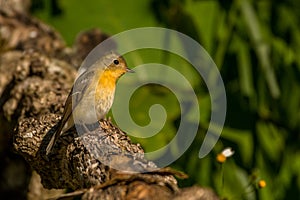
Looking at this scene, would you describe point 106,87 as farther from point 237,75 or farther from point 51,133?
point 237,75

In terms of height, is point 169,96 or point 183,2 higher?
point 183,2

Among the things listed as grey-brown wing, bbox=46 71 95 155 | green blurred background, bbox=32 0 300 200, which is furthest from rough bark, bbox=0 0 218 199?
green blurred background, bbox=32 0 300 200

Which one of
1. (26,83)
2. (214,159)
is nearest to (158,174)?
(26,83)

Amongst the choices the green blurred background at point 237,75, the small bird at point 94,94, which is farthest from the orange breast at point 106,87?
the green blurred background at point 237,75

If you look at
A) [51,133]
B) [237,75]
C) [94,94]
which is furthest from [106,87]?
[237,75]

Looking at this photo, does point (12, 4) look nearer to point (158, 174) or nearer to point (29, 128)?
point (29, 128)

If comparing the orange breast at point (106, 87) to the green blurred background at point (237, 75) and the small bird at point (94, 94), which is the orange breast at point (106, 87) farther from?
the green blurred background at point (237, 75)
